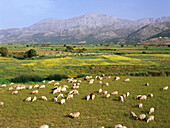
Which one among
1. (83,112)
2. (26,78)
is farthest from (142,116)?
(26,78)

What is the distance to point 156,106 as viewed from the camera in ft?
51.5

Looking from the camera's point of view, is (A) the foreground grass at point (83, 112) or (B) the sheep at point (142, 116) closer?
(A) the foreground grass at point (83, 112)

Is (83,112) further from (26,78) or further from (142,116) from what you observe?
(26,78)

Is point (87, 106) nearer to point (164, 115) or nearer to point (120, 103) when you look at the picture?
point (120, 103)

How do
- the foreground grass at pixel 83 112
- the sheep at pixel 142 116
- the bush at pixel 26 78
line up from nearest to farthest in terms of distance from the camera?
the foreground grass at pixel 83 112
the sheep at pixel 142 116
the bush at pixel 26 78

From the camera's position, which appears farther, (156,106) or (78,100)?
(78,100)

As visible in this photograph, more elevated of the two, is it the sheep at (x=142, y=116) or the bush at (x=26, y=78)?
the sheep at (x=142, y=116)

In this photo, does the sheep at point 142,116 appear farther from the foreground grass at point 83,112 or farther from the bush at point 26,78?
the bush at point 26,78

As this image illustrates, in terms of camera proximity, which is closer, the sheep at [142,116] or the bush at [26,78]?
the sheep at [142,116]

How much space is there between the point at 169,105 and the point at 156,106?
1543 mm

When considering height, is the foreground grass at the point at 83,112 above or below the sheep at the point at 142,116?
below

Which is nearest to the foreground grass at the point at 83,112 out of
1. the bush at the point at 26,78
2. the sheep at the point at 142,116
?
the sheep at the point at 142,116

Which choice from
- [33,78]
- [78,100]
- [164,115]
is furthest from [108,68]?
[164,115]

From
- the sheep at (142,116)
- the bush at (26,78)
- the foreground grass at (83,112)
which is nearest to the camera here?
the foreground grass at (83,112)
